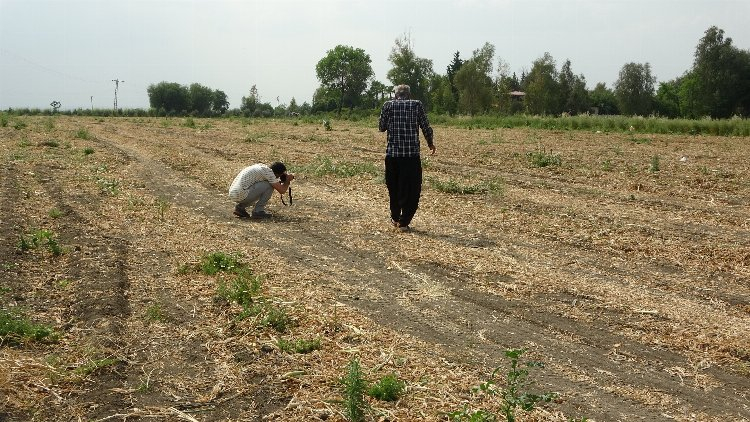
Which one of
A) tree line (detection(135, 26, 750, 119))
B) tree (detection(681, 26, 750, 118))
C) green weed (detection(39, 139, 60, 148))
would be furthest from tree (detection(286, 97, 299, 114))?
green weed (detection(39, 139, 60, 148))

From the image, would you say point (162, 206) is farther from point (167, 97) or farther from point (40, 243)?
point (167, 97)

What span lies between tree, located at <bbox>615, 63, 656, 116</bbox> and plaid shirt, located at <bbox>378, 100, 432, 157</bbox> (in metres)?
61.9

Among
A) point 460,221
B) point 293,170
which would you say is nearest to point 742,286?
point 460,221

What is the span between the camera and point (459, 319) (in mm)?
5344

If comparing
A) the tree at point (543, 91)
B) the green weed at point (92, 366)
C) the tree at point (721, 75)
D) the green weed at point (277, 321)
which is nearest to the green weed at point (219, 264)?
the green weed at point (277, 321)

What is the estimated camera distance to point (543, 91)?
63156 millimetres

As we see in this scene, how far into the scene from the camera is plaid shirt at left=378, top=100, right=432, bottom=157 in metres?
8.58

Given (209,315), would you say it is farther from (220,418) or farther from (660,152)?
(660,152)

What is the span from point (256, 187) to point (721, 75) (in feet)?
169

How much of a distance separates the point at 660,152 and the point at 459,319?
15.6 m

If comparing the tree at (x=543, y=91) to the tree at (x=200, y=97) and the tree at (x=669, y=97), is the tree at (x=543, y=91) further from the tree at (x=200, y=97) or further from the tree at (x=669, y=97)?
the tree at (x=200, y=97)

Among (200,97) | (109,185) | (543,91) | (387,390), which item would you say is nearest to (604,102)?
(543,91)

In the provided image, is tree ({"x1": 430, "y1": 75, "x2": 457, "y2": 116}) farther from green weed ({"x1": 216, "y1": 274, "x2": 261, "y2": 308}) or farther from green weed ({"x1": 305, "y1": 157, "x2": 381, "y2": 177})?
green weed ({"x1": 216, "y1": 274, "x2": 261, "y2": 308})

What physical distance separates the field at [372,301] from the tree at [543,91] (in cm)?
5245
